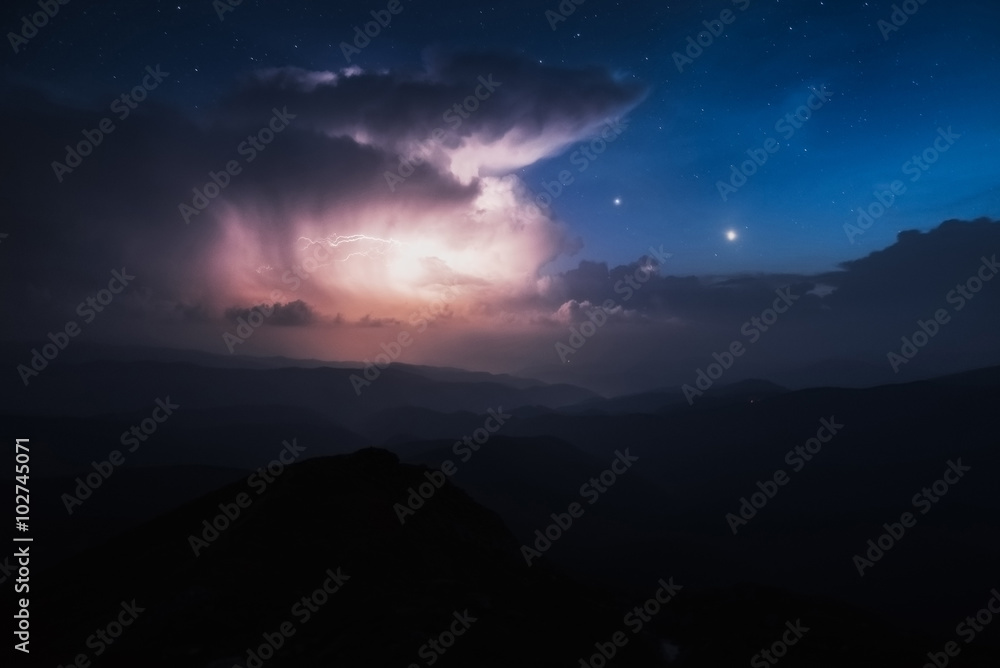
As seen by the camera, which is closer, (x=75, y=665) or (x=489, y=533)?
(x=75, y=665)

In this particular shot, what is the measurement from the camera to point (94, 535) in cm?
7062

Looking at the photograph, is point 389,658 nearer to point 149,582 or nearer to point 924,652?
point 149,582

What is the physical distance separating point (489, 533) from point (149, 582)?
72.7 feet

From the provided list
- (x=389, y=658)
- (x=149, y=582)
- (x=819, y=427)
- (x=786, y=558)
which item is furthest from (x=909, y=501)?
(x=149, y=582)
